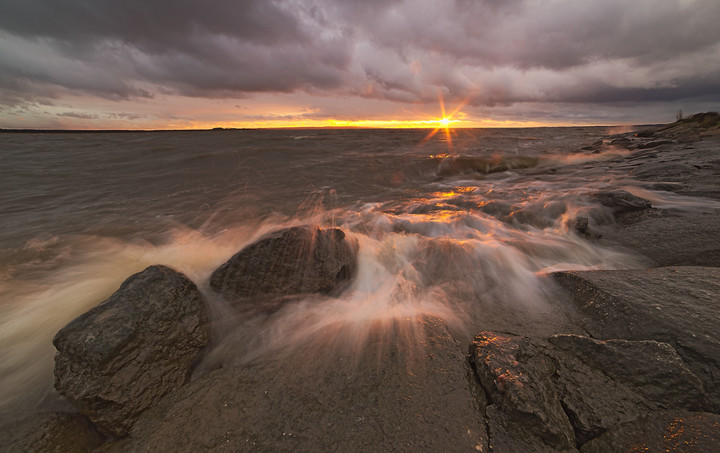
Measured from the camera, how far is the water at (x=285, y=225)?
2.97 meters

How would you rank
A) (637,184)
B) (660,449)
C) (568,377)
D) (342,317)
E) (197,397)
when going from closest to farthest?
(660,449)
(568,377)
(197,397)
(342,317)
(637,184)

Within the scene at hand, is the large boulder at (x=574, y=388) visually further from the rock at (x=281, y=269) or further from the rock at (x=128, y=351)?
the rock at (x=128, y=351)

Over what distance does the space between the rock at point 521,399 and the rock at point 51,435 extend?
287 centimetres

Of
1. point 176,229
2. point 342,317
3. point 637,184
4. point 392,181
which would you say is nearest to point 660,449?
point 342,317

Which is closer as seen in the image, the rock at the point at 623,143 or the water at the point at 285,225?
the water at the point at 285,225

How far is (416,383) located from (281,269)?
205 centimetres

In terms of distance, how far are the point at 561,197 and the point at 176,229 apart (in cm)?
969

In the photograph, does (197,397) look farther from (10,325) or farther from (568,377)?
(10,325)

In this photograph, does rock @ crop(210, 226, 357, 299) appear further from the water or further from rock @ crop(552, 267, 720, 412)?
rock @ crop(552, 267, 720, 412)

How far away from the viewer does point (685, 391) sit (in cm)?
177

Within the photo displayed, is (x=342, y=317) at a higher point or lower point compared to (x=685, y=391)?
lower

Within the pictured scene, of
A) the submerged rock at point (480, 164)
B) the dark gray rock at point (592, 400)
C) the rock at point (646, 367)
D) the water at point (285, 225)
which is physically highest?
the submerged rock at point (480, 164)

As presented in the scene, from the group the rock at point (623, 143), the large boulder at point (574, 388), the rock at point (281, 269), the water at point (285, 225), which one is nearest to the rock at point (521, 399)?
the large boulder at point (574, 388)

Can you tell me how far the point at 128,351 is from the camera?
7.43 ft
